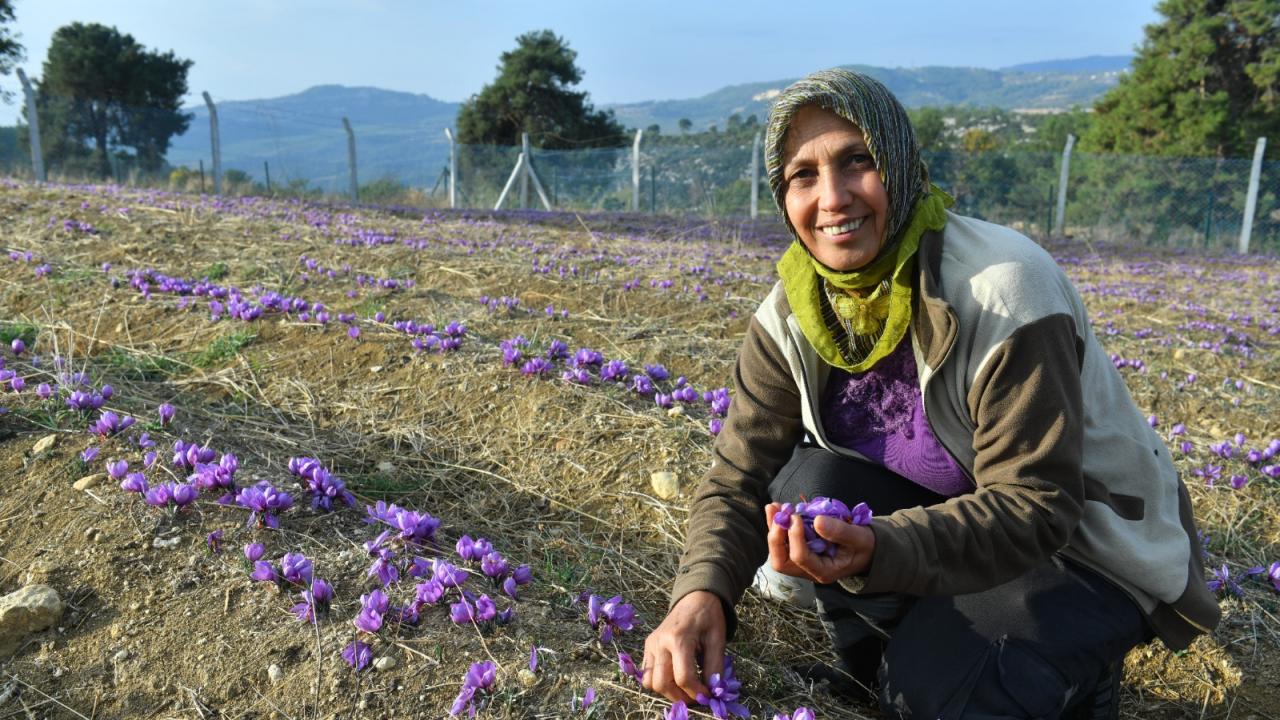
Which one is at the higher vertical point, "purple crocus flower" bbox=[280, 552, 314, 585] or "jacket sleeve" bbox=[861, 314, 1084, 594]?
"jacket sleeve" bbox=[861, 314, 1084, 594]

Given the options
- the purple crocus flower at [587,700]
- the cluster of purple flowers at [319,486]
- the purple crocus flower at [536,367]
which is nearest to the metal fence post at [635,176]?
the purple crocus flower at [536,367]

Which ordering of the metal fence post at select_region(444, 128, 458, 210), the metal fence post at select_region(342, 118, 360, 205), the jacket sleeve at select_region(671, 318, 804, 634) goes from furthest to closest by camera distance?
the metal fence post at select_region(444, 128, 458, 210) < the metal fence post at select_region(342, 118, 360, 205) < the jacket sleeve at select_region(671, 318, 804, 634)

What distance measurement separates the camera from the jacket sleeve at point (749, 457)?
2.07 meters

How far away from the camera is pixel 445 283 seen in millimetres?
6676

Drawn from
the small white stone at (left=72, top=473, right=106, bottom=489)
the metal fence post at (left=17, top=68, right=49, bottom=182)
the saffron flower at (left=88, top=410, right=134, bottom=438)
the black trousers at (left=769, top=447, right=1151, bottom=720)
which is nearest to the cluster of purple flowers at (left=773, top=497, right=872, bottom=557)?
the black trousers at (left=769, top=447, right=1151, bottom=720)

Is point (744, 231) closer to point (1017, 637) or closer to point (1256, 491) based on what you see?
point (1256, 491)

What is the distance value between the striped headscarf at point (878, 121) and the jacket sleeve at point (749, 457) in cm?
45

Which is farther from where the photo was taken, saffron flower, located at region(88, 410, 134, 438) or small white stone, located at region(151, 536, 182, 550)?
saffron flower, located at region(88, 410, 134, 438)

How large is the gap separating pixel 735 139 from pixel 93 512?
2718 centimetres

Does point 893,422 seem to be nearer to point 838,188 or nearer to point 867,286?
point 867,286

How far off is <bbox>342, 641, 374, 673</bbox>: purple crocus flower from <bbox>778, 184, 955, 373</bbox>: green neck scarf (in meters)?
1.24

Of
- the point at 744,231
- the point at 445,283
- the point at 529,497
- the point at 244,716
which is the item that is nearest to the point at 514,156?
the point at 744,231

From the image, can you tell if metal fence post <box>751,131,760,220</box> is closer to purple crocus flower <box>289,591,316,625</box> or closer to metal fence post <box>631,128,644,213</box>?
metal fence post <box>631,128,644,213</box>

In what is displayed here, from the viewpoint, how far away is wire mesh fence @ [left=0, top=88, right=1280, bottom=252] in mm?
17984
